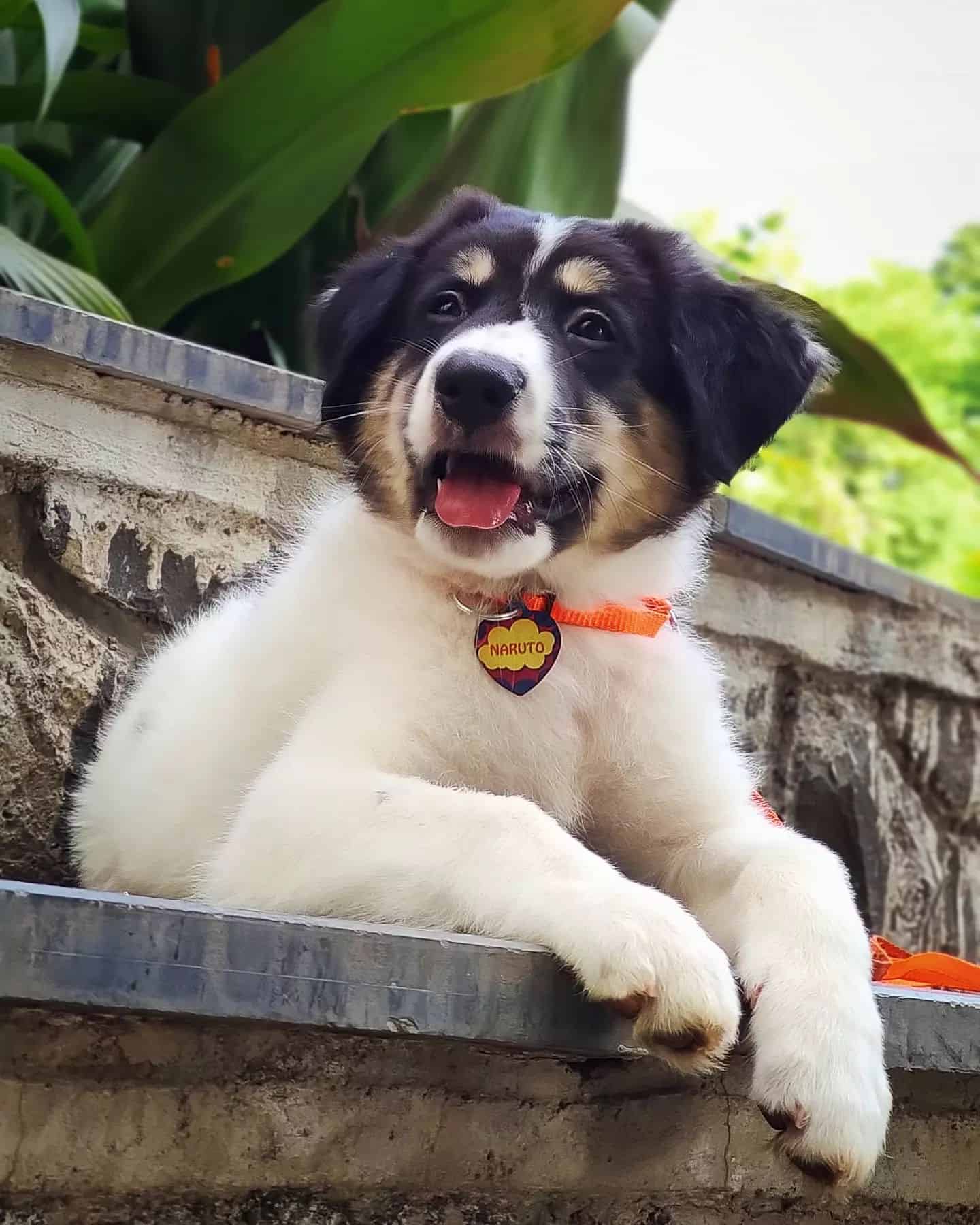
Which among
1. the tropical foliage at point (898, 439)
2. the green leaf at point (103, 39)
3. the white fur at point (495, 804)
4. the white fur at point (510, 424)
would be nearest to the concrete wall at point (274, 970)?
the white fur at point (495, 804)

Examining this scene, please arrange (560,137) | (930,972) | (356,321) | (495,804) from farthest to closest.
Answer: (560,137) → (356,321) → (930,972) → (495,804)

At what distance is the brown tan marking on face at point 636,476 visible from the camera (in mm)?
2041

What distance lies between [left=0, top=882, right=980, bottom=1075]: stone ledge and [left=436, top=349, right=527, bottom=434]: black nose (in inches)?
29.3

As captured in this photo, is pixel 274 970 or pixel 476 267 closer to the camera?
pixel 274 970

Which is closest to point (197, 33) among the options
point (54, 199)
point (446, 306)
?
point (54, 199)

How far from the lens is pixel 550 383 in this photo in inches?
75.9

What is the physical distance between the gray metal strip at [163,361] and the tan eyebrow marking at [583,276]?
44cm

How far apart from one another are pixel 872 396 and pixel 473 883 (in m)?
2.30

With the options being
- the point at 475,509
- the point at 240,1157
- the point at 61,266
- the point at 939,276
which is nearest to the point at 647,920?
the point at 240,1157

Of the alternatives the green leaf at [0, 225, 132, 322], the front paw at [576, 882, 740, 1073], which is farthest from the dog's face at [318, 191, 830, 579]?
the front paw at [576, 882, 740, 1073]

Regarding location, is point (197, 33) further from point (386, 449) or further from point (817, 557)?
point (817, 557)

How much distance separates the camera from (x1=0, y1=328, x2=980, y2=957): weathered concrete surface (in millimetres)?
2111

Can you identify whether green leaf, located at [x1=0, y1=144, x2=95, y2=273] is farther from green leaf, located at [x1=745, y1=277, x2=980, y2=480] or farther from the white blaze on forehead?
green leaf, located at [x1=745, y1=277, x2=980, y2=480]

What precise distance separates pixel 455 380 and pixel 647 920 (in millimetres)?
763
